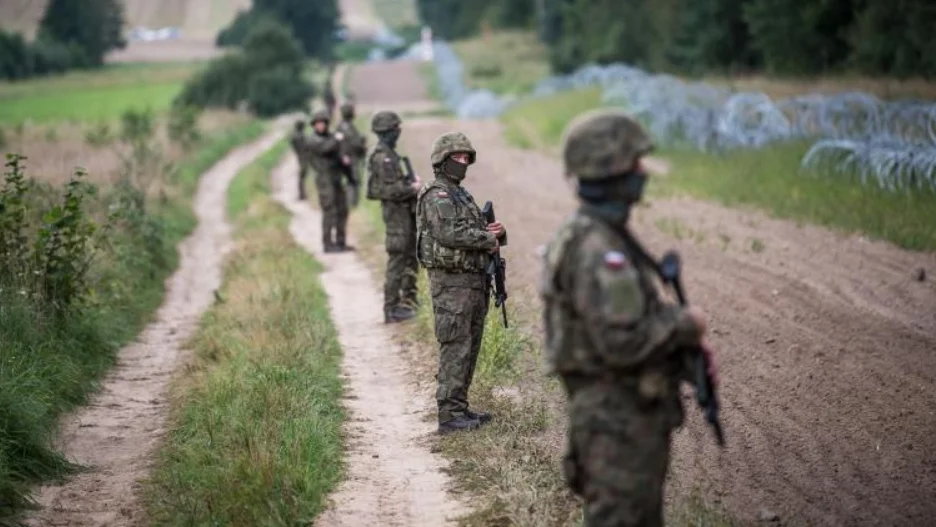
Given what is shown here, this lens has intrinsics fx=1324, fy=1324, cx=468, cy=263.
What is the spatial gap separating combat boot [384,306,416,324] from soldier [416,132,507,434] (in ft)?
15.1

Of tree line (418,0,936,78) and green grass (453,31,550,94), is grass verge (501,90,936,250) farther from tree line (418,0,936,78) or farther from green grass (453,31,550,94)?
green grass (453,31,550,94)

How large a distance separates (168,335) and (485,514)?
8272mm

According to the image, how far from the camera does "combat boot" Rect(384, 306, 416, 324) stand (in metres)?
14.1

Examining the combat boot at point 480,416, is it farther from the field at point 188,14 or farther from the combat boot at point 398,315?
the field at point 188,14

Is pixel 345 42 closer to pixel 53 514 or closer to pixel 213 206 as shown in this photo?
pixel 213 206

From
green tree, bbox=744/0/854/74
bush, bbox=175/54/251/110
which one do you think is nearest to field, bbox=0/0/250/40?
bush, bbox=175/54/251/110

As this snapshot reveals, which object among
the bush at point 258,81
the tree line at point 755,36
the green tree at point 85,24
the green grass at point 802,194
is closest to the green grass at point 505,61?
the tree line at point 755,36

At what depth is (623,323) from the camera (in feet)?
17.4

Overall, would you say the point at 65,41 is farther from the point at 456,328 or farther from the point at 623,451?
the point at 623,451

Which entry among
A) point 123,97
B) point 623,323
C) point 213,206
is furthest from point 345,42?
point 623,323

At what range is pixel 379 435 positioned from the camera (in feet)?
32.4

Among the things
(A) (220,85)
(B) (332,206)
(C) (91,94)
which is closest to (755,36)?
(B) (332,206)

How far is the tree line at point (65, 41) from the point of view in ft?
225

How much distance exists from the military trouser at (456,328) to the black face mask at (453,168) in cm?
69
